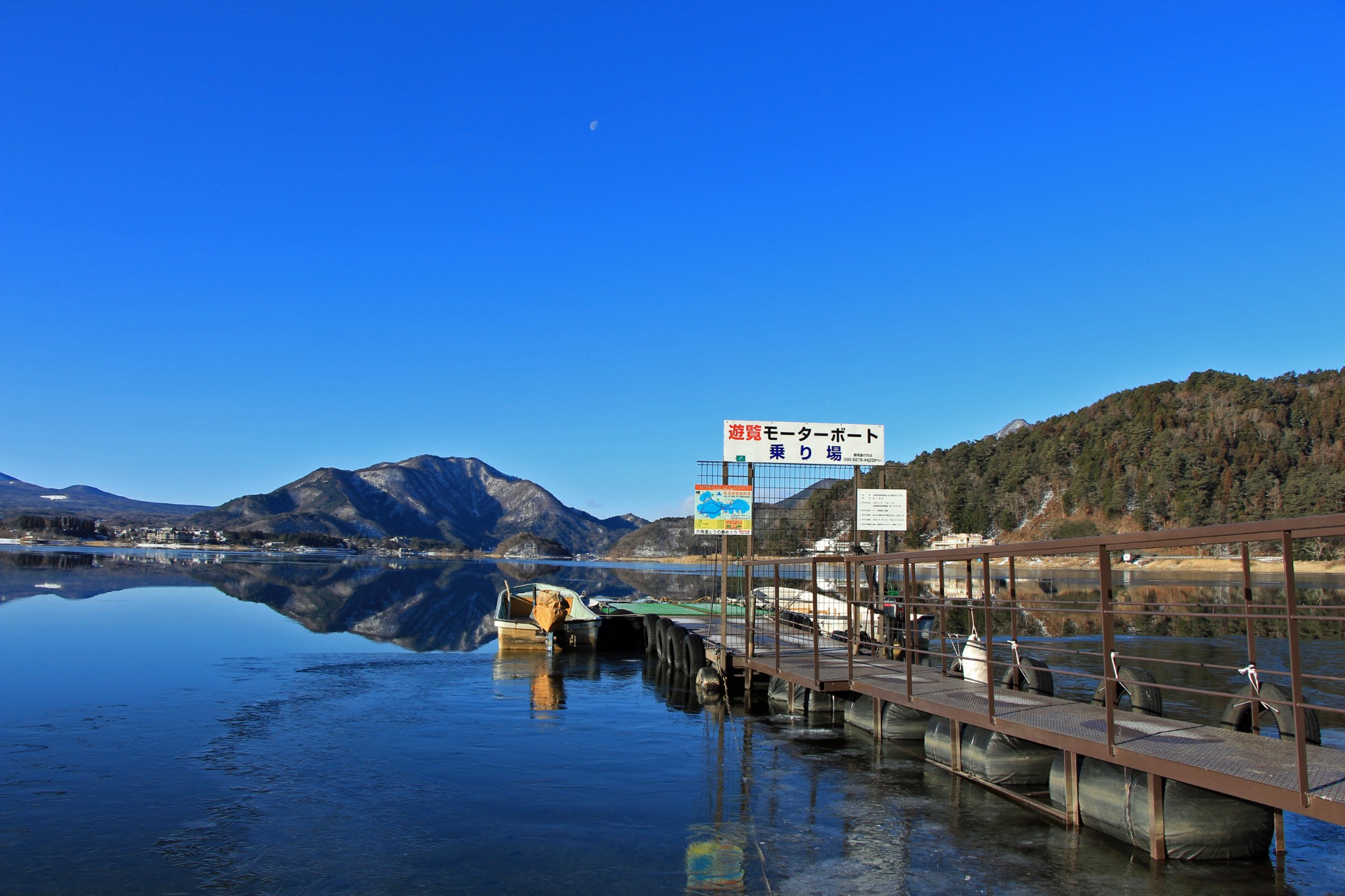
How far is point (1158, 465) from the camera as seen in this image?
428 ft

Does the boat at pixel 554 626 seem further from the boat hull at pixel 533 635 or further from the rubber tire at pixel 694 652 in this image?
the rubber tire at pixel 694 652

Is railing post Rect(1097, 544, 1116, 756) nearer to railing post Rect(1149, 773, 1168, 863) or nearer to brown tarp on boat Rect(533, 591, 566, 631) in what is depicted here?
railing post Rect(1149, 773, 1168, 863)

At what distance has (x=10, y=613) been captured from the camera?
3778 centimetres

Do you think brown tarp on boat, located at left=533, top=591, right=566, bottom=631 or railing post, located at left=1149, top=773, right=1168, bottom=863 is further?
brown tarp on boat, located at left=533, top=591, right=566, bottom=631

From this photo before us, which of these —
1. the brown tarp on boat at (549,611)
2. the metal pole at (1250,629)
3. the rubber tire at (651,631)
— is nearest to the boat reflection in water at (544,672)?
the brown tarp on boat at (549,611)

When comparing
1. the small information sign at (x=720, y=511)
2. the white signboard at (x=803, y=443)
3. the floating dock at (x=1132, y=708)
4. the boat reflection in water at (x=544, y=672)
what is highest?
the white signboard at (x=803, y=443)

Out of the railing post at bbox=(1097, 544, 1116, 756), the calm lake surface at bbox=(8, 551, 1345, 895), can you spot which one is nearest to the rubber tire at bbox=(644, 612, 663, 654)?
the calm lake surface at bbox=(8, 551, 1345, 895)

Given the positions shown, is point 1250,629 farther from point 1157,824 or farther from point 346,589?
point 346,589

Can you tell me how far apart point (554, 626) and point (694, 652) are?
304 inches

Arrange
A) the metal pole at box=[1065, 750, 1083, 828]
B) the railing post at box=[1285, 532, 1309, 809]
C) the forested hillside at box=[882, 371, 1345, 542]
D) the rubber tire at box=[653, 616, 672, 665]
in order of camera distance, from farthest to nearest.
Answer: the forested hillside at box=[882, 371, 1345, 542] → the rubber tire at box=[653, 616, 672, 665] → the metal pole at box=[1065, 750, 1083, 828] → the railing post at box=[1285, 532, 1309, 809]

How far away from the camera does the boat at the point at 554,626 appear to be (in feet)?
94.0

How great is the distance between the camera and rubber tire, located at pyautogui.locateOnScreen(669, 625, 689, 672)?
22.9m

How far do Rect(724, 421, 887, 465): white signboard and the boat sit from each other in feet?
41.3

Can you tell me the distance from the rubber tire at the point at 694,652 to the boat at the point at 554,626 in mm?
7128
